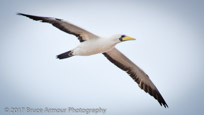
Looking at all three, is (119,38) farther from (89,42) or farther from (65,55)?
(65,55)

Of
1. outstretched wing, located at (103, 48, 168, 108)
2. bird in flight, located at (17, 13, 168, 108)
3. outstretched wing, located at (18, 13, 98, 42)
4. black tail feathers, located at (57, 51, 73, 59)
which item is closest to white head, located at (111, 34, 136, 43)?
bird in flight, located at (17, 13, 168, 108)

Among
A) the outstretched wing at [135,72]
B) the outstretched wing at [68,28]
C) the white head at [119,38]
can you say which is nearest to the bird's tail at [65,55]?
the outstretched wing at [68,28]

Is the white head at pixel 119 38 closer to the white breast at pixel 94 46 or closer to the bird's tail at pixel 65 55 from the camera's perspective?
the white breast at pixel 94 46

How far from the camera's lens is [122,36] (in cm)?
1255

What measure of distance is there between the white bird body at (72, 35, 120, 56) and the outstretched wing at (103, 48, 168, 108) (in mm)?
1442

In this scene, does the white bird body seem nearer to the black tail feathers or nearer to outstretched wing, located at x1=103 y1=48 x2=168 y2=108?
the black tail feathers

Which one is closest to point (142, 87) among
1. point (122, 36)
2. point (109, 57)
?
point (109, 57)

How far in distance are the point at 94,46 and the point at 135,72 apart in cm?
252

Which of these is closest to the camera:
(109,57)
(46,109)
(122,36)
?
(46,109)

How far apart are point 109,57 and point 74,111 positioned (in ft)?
10.4

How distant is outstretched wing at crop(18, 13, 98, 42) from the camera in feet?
41.1

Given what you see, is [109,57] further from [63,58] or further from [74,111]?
[74,111]

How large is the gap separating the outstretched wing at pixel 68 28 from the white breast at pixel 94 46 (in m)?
0.24

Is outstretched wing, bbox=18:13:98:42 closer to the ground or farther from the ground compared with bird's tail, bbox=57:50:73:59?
farther from the ground
